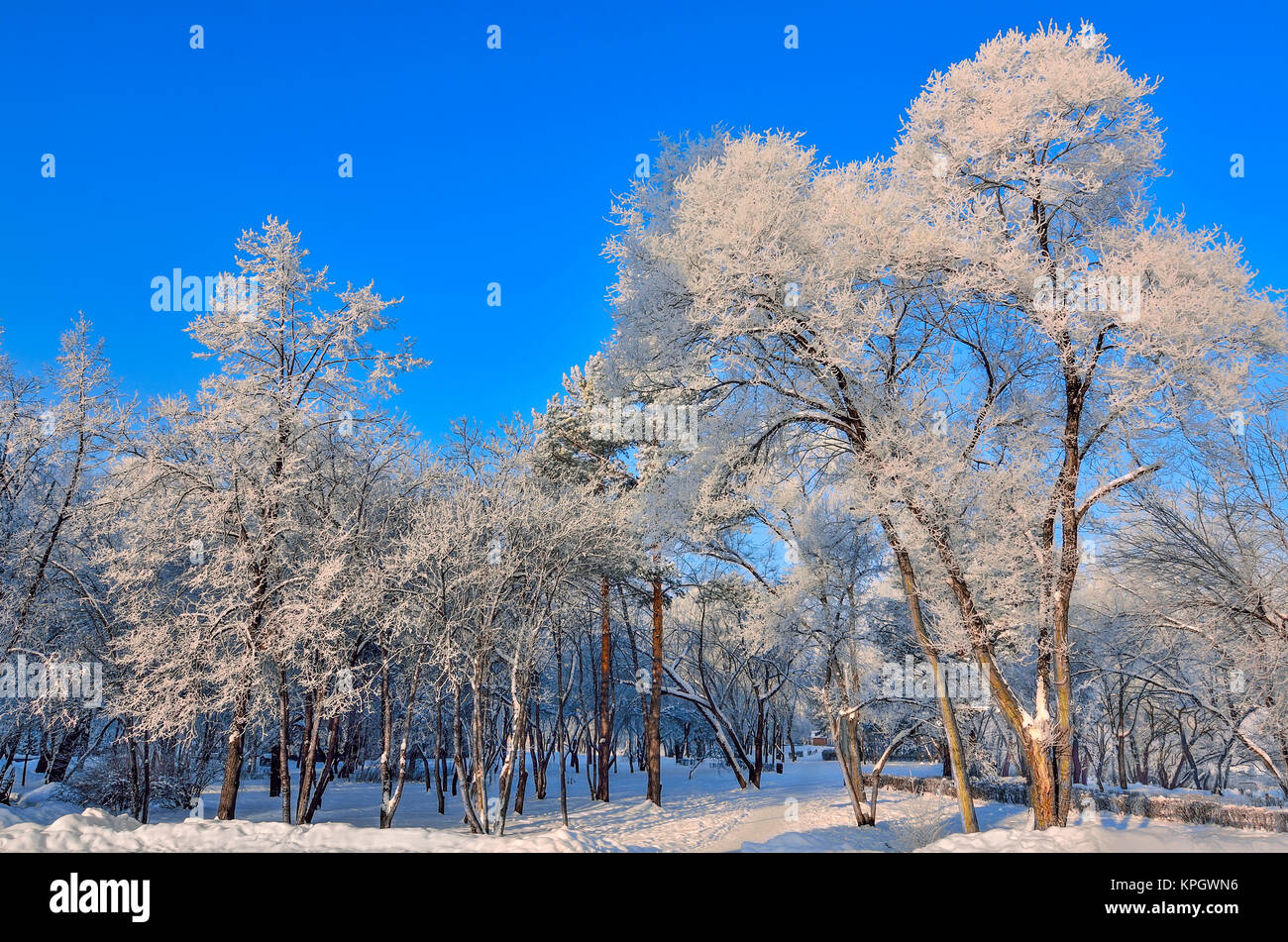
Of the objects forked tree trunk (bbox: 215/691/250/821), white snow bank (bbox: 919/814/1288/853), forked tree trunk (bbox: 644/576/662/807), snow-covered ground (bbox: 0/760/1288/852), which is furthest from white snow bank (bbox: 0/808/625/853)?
forked tree trunk (bbox: 644/576/662/807)

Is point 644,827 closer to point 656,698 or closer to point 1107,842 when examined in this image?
point 656,698

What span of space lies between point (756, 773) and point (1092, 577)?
59.5ft

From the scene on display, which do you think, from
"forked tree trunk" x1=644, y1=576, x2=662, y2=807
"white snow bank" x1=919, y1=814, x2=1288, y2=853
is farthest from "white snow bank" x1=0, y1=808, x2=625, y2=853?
"forked tree trunk" x1=644, y1=576, x2=662, y2=807

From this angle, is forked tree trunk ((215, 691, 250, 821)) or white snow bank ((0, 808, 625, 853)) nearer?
white snow bank ((0, 808, 625, 853))

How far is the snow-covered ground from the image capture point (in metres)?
8.55

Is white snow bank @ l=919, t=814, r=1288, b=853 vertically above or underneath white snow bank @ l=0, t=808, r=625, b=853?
underneath

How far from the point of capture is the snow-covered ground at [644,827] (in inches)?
336

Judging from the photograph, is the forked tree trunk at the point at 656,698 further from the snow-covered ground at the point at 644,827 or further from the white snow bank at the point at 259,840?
the white snow bank at the point at 259,840

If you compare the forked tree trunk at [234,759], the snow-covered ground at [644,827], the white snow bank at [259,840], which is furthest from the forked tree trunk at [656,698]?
the white snow bank at [259,840]

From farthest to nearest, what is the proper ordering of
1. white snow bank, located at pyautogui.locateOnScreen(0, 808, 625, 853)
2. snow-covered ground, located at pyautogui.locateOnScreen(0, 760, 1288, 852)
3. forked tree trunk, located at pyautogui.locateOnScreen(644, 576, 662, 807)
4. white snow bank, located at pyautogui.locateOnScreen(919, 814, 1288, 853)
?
forked tree trunk, located at pyautogui.locateOnScreen(644, 576, 662, 807) < snow-covered ground, located at pyautogui.locateOnScreen(0, 760, 1288, 852) < white snow bank, located at pyautogui.locateOnScreen(0, 808, 625, 853) < white snow bank, located at pyautogui.locateOnScreen(919, 814, 1288, 853)

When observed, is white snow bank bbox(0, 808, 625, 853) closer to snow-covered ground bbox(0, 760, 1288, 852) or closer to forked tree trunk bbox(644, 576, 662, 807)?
snow-covered ground bbox(0, 760, 1288, 852)

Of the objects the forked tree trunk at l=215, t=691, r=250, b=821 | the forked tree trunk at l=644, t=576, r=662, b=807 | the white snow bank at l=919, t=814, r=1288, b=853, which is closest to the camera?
the white snow bank at l=919, t=814, r=1288, b=853
